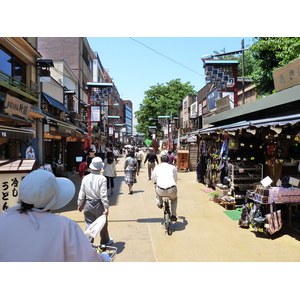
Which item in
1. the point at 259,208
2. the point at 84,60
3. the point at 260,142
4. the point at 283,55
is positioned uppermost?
the point at 84,60

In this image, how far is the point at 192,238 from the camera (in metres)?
5.48

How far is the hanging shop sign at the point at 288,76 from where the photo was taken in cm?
698

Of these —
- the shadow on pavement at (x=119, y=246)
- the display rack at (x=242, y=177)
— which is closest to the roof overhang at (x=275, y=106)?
the display rack at (x=242, y=177)

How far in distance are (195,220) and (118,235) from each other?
7.40 feet

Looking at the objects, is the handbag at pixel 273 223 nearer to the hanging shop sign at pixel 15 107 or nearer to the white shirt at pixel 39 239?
the white shirt at pixel 39 239

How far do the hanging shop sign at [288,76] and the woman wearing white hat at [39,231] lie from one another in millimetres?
7227

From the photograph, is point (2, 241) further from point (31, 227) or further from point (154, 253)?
point (154, 253)

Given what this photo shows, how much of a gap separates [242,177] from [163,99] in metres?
36.4

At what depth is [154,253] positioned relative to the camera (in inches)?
185

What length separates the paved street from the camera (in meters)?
4.55

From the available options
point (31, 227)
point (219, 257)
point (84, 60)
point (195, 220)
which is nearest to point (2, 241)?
point (31, 227)

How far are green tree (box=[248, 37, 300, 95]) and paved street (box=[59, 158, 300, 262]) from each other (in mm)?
7197

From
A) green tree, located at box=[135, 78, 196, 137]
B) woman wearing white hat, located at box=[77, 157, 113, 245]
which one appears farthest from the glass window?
green tree, located at box=[135, 78, 196, 137]

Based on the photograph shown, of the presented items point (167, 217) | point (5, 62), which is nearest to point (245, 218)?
point (167, 217)
